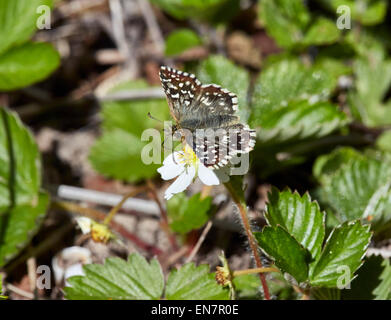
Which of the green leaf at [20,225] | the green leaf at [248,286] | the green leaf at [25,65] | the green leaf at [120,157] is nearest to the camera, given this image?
the green leaf at [248,286]

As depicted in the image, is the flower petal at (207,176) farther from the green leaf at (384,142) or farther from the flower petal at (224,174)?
the green leaf at (384,142)

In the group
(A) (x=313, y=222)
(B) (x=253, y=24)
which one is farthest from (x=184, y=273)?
(B) (x=253, y=24)

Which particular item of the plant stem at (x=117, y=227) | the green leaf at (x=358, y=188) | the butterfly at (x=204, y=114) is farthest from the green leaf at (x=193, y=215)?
the green leaf at (x=358, y=188)

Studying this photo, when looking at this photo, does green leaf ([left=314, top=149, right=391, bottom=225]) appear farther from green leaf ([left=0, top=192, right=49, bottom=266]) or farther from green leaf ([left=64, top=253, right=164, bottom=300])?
green leaf ([left=0, top=192, right=49, bottom=266])

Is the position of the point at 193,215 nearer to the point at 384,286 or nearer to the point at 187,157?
the point at 187,157

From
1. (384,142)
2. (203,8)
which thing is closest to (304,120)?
(384,142)

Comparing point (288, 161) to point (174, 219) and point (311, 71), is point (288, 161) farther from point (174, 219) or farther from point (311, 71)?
point (174, 219)
